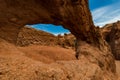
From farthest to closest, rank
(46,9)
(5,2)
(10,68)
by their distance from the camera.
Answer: (46,9), (5,2), (10,68)

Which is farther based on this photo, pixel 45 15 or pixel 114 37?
pixel 114 37

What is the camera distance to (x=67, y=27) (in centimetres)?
978

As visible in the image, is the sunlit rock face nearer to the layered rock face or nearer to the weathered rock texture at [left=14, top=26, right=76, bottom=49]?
the layered rock face

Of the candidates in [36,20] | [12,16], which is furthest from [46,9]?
[12,16]

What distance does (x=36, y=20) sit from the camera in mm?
8367

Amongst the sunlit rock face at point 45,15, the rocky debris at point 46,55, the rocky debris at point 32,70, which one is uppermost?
the sunlit rock face at point 45,15

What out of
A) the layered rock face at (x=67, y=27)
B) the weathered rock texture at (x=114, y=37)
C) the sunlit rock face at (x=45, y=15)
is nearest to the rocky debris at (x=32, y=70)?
the layered rock face at (x=67, y=27)

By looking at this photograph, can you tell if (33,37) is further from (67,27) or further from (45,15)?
(45,15)

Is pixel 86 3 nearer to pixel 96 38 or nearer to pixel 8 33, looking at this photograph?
pixel 96 38

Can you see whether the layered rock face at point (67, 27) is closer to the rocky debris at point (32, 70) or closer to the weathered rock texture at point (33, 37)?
the rocky debris at point (32, 70)

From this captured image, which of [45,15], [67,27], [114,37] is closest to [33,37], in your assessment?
[114,37]

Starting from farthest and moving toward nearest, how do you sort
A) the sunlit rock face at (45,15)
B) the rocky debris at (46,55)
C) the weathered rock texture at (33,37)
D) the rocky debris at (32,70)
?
the weathered rock texture at (33,37)
the rocky debris at (46,55)
the sunlit rock face at (45,15)
the rocky debris at (32,70)

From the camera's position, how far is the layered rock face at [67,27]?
596 cm

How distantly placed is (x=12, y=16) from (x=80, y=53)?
3.27 m
